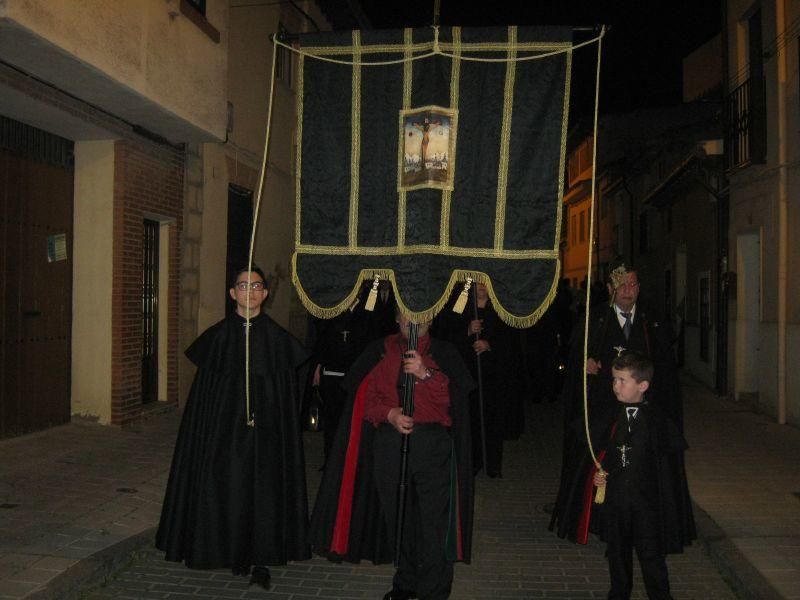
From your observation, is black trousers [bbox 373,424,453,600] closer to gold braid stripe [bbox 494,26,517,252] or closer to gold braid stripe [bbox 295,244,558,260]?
gold braid stripe [bbox 295,244,558,260]

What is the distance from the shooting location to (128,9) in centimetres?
810

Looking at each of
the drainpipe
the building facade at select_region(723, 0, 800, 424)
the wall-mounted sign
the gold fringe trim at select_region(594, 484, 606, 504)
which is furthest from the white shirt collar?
the wall-mounted sign

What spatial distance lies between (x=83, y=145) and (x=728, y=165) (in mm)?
10349

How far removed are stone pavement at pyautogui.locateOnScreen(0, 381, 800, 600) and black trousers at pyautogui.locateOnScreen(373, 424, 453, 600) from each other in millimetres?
489

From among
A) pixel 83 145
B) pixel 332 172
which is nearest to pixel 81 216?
pixel 83 145

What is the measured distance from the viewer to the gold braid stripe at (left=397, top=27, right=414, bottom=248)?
4477mm

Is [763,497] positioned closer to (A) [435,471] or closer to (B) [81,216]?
(A) [435,471]

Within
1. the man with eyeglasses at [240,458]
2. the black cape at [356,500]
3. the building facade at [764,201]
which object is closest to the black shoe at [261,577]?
the man with eyeglasses at [240,458]

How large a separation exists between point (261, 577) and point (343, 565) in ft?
2.46

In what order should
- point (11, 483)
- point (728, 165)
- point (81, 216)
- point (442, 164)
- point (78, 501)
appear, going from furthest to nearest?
point (728, 165), point (81, 216), point (11, 483), point (78, 501), point (442, 164)

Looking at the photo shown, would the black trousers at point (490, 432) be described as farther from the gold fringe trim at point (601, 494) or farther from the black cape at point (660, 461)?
the gold fringe trim at point (601, 494)

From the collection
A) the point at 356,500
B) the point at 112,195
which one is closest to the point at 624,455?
the point at 356,500

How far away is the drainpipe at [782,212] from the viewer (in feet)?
37.1

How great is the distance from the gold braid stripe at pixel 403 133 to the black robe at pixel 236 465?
1148 millimetres
